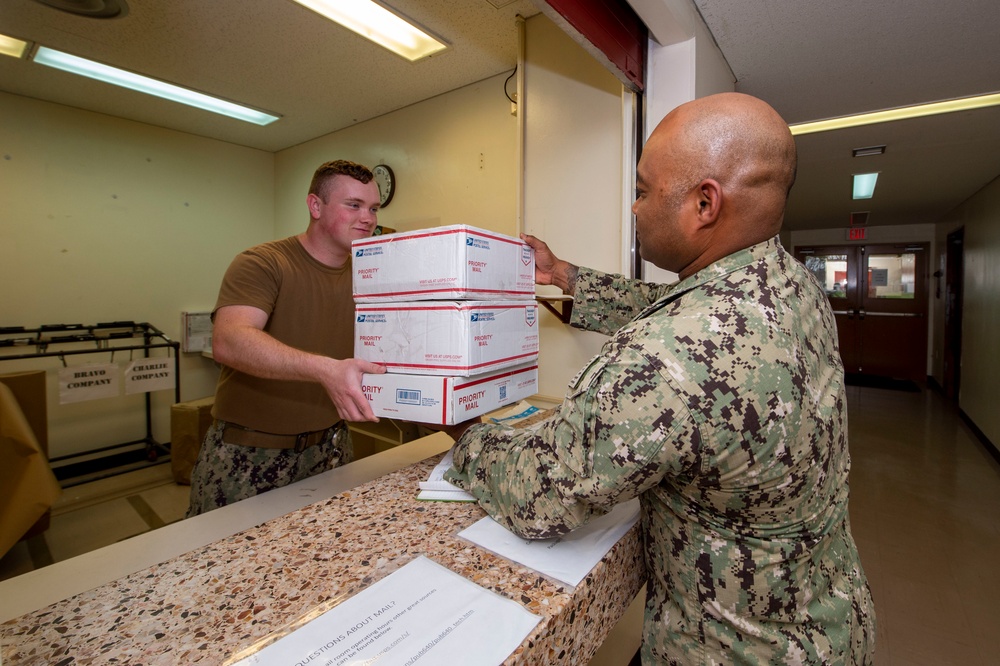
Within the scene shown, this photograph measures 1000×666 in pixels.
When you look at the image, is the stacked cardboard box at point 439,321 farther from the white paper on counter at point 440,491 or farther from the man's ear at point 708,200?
the man's ear at point 708,200

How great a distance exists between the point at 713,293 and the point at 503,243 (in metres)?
0.51

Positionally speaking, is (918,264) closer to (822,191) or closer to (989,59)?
(822,191)

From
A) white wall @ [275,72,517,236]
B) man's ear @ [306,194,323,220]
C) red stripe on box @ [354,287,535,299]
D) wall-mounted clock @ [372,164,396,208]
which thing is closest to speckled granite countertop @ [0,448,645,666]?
red stripe on box @ [354,287,535,299]

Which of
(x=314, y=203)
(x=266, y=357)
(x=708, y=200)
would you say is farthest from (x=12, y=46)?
(x=708, y=200)

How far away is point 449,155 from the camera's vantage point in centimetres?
308

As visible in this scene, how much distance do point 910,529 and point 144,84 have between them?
558 cm

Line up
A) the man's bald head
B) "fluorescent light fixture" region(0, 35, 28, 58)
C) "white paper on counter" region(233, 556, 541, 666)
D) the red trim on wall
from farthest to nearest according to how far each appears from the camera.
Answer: "fluorescent light fixture" region(0, 35, 28, 58) < the red trim on wall < the man's bald head < "white paper on counter" region(233, 556, 541, 666)

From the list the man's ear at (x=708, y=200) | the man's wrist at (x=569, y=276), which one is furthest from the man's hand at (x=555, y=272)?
the man's ear at (x=708, y=200)

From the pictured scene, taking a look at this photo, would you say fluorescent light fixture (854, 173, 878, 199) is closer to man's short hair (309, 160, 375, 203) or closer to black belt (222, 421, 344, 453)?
man's short hair (309, 160, 375, 203)

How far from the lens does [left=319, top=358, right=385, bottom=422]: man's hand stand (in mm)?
1048

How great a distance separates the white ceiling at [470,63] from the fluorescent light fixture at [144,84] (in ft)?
0.45

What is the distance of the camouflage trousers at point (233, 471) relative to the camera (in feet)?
4.97

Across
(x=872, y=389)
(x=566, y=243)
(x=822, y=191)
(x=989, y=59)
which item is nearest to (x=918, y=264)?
(x=872, y=389)

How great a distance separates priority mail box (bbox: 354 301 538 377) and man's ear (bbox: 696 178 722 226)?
1.50 feet
